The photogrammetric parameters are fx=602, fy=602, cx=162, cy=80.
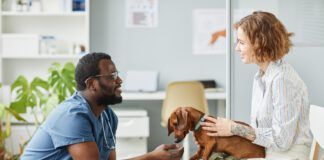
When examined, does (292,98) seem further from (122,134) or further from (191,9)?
(191,9)

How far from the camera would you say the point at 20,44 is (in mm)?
5281

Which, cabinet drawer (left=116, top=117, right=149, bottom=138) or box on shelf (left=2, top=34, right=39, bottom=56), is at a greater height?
box on shelf (left=2, top=34, right=39, bottom=56)

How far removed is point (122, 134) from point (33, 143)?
283 cm

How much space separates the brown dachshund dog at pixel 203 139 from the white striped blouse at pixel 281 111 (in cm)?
5

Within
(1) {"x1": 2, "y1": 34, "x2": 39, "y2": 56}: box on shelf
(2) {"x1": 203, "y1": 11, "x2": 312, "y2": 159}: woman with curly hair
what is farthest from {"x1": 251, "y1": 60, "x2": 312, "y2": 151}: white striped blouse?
(1) {"x1": 2, "y1": 34, "x2": 39, "y2": 56}: box on shelf

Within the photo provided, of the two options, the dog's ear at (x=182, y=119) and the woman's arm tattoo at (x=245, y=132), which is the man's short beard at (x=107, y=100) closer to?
the dog's ear at (x=182, y=119)

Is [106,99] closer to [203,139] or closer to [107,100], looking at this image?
[107,100]

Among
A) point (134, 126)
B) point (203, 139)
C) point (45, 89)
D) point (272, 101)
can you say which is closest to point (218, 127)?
point (203, 139)

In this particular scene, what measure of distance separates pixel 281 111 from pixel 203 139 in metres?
0.31

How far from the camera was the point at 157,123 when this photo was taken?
572 centimetres

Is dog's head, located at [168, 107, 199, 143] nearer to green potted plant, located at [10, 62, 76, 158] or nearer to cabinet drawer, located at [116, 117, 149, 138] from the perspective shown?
green potted plant, located at [10, 62, 76, 158]

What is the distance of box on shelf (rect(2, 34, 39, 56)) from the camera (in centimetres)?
526

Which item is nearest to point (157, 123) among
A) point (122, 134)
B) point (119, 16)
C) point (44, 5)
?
point (122, 134)

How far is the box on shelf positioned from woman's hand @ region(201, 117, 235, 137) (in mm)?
3248
